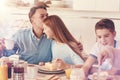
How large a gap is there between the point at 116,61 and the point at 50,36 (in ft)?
1.51

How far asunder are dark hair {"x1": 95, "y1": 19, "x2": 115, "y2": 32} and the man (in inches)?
13.6

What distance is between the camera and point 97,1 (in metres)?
1.82

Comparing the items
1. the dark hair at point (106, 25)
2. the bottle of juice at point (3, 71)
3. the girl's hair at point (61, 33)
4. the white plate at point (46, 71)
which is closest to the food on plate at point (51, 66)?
the white plate at point (46, 71)

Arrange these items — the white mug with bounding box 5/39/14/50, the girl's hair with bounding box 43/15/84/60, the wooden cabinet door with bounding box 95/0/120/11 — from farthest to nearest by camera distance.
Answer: the white mug with bounding box 5/39/14/50 → the girl's hair with bounding box 43/15/84/60 → the wooden cabinet door with bounding box 95/0/120/11

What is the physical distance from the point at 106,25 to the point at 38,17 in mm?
459

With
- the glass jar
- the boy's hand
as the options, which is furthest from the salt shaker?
the glass jar

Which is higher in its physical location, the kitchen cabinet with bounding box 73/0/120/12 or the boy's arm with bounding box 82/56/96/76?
the kitchen cabinet with bounding box 73/0/120/12

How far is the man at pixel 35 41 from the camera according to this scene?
1950mm

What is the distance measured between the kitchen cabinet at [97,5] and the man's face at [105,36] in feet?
0.44

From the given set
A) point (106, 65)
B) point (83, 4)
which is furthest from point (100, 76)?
point (83, 4)

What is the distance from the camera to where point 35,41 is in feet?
6.55

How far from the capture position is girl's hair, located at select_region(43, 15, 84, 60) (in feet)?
6.18

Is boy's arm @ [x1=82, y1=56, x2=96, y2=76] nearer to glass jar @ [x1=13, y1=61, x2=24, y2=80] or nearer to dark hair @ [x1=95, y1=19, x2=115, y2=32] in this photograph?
dark hair @ [x1=95, y1=19, x2=115, y2=32]

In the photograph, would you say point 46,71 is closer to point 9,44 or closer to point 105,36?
point 9,44
